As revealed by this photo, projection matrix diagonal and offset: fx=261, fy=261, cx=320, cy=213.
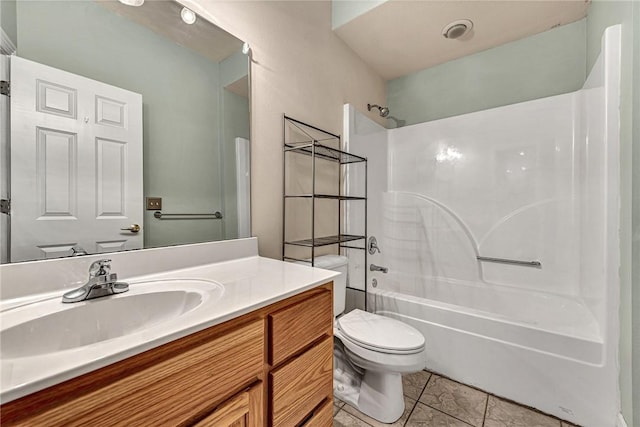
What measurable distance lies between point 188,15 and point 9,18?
56 cm

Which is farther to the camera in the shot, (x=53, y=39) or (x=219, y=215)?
(x=219, y=215)

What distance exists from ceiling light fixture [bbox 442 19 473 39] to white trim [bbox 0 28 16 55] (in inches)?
92.5

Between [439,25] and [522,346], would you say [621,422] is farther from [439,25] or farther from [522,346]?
[439,25]

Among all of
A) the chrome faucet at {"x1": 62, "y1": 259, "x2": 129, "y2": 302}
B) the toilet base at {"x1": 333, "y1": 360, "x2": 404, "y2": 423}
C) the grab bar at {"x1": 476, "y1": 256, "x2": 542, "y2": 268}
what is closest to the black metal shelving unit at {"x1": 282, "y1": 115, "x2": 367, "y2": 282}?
the toilet base at {"x1": 333, "y1": 360, "x2": 404, "y2": 423}

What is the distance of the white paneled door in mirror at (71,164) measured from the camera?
2.41ft

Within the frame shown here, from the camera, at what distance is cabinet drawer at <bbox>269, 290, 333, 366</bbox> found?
744mm

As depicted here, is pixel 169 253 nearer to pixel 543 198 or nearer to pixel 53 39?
pixel 53 39

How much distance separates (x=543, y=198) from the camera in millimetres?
1943

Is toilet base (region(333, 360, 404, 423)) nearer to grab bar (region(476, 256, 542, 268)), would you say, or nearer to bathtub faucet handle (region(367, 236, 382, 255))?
bathtub faucet handle (region(367, 236, 382, 255))

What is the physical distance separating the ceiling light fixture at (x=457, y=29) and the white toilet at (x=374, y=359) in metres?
1.93

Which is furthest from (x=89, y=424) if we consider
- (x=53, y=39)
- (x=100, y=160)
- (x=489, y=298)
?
(x=489, y=298)

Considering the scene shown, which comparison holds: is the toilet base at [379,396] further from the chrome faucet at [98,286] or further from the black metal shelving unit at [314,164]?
the chrome faucet at [98,286]

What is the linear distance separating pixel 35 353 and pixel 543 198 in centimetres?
270

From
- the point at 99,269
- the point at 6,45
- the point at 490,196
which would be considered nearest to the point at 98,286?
the point at 99,269
